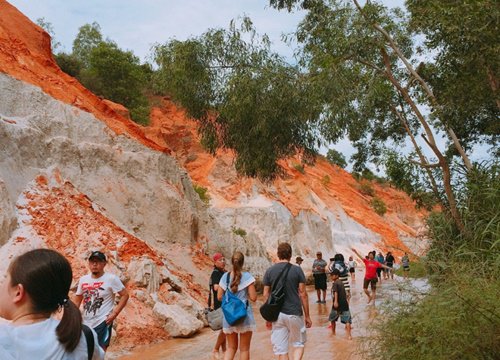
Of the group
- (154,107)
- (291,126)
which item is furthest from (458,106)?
(154,107)

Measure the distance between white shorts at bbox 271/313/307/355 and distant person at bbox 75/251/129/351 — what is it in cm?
175

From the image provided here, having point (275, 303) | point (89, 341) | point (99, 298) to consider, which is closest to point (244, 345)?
point (275, 303)

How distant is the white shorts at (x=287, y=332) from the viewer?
5.86 m

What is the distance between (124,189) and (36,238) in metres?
5.02

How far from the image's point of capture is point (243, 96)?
10758 mm

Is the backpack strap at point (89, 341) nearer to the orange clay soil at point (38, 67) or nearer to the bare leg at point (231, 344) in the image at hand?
the bare leg at point (231, 344)

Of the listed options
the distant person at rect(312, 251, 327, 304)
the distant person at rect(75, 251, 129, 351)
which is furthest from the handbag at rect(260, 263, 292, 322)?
the distant person at rect(312, 251, 327, 304)

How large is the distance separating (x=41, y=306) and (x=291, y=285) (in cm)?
406

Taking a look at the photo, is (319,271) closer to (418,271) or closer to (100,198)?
(100,198)

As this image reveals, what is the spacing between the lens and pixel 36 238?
12250 millimetres

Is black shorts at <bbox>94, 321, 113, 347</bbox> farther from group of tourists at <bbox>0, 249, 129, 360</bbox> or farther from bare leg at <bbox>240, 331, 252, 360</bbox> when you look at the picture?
group of tourists at <bbox>0, 249, 129, 360</bbox>

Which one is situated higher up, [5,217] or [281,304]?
[5,217]

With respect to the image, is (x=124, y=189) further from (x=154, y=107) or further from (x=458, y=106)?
(x=154, y=107)

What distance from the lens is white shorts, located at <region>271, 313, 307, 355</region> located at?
5.86 m
